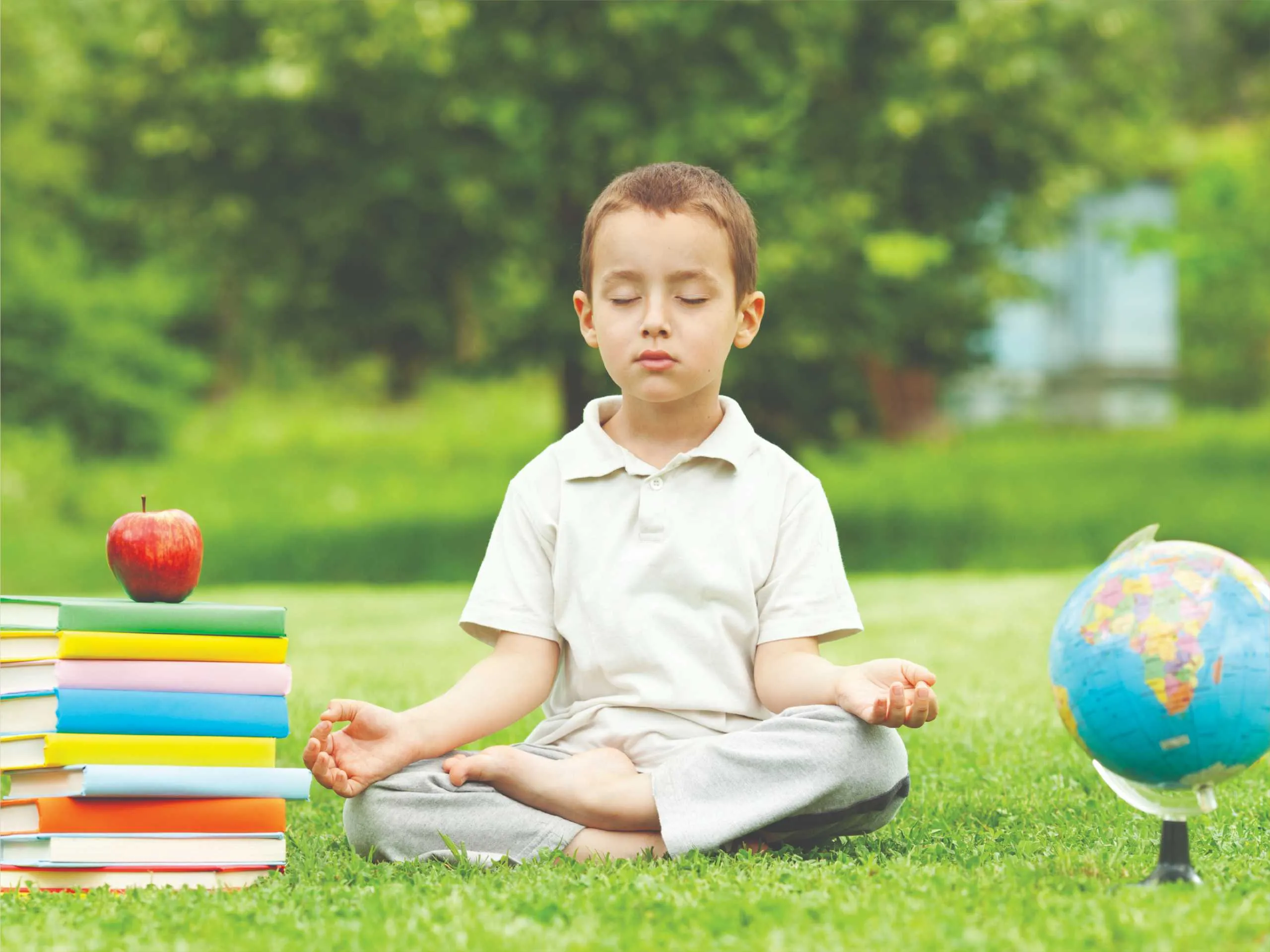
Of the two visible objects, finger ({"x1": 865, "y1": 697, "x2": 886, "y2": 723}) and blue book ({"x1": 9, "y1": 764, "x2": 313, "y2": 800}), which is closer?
blue book ({"x1": 9, "y1": 764, "x2": 313, "y2": 800})

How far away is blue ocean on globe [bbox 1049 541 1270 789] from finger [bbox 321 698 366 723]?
1390mm

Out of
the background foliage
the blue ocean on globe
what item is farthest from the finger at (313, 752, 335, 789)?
the background foliage

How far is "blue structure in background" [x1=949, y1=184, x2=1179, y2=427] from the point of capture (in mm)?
25109

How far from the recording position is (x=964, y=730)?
4.77 meters

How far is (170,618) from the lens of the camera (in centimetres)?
293

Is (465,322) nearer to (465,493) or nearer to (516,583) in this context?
(465,493)

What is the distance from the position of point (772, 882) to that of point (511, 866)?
0.58 metres

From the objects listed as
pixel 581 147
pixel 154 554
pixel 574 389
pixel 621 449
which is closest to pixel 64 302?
pixel 574 389

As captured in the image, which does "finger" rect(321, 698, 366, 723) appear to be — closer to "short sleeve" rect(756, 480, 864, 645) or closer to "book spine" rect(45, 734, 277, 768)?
"book spine" rect(45, 734, 277, 768)

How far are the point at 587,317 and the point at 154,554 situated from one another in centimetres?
110

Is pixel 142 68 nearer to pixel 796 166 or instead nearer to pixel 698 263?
pixel 796 166

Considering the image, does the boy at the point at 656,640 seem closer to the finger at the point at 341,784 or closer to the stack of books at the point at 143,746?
→ the finger at the point at 341,784

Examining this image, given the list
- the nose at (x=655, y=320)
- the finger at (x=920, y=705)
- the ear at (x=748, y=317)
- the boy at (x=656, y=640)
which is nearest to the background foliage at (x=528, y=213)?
the ear at (x=748, y=317)

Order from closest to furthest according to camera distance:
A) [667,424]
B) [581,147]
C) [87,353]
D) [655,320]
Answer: [655,320] < [667,424] < [581,147] < [87,353]
